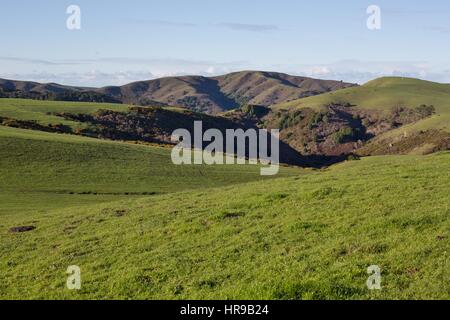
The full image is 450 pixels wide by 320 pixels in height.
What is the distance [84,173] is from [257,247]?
128 ft

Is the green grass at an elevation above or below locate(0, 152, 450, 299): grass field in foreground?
above

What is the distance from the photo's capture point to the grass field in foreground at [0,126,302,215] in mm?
45906

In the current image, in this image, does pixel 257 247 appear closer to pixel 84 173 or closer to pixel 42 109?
pixel 84 173

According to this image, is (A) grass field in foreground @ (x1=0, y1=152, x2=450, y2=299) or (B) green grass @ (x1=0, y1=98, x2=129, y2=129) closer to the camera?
(A) grass field in foreground @ (x1=0, y1=152, x2=450, y2=299)

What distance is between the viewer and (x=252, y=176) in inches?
2477

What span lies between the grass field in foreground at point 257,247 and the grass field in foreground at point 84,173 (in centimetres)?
1422

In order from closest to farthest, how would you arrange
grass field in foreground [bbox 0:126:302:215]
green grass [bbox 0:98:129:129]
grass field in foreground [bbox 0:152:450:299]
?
grass field in foreground [bbox 0:152:450:299], grass field in foreground [bbox 0:126:302:215], green grass [bbox 0:98:129:129]

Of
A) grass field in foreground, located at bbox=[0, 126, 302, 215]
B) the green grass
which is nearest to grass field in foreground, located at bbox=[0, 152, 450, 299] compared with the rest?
grass field in foreground, located at bbox=[0, 126, 302, 215]

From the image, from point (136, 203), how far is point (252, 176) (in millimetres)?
28266

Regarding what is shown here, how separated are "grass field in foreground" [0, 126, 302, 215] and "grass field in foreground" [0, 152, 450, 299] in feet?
46.6

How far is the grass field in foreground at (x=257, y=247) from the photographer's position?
48.2ft

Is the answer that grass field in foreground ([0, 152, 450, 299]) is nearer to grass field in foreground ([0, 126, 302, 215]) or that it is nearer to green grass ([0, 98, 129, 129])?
grass field in foreground ([0, 126, 302, 215])
